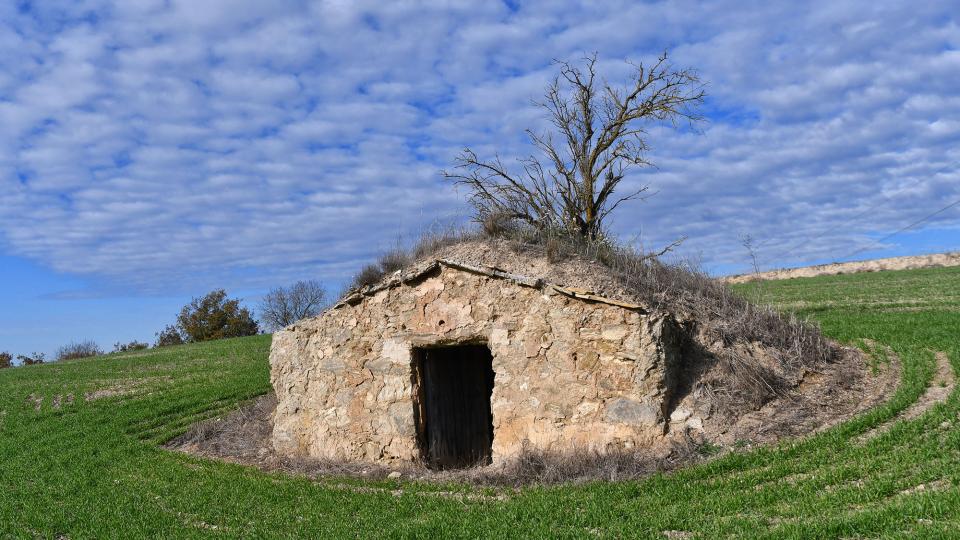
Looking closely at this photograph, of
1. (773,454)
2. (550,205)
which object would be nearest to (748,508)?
(773,454)

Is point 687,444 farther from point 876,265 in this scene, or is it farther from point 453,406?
point 876,265

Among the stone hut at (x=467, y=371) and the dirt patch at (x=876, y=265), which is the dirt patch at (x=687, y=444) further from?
the dirt patch at (x=876, y=265)

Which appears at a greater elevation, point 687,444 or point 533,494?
point 687,444

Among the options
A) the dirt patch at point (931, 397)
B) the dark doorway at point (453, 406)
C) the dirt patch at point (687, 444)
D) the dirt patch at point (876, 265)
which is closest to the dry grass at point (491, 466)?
the dirt patch at point (687, 444)

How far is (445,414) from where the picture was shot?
12.9 meters

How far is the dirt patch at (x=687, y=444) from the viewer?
33.4 feet

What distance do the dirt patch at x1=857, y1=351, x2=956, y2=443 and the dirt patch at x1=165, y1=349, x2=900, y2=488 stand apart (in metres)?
0.57

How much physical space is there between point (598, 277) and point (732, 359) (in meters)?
2.52

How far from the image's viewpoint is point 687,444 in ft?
34.1

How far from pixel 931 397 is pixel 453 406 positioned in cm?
755

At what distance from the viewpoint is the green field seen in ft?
24.4

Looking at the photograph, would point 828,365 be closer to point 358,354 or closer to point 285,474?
point 358,354

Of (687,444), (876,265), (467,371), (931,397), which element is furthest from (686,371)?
(876,265)

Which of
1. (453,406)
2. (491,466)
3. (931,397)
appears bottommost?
(491,466)
